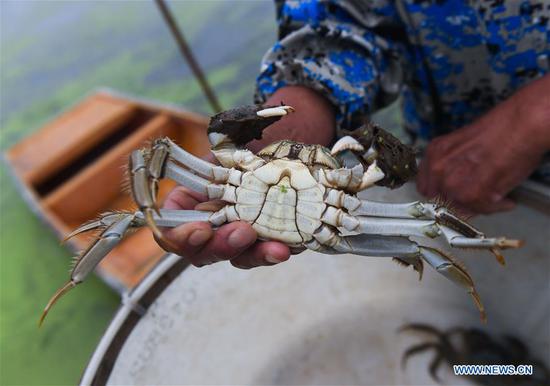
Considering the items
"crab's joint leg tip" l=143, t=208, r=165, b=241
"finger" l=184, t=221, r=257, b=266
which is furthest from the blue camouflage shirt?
"crab's joint leg tip" l=143, t=208, r=165, b=241

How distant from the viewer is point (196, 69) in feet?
11.1

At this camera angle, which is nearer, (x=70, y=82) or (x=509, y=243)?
(x=509, y=243)

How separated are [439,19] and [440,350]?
121 centimetres

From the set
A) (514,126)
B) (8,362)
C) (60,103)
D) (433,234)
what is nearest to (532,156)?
(514,126)

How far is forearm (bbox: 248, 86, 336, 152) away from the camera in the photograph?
139 centimetres

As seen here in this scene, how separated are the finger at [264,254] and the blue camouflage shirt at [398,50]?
1.87ft

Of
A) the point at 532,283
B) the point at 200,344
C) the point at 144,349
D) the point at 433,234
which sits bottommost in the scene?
the point at 532,283

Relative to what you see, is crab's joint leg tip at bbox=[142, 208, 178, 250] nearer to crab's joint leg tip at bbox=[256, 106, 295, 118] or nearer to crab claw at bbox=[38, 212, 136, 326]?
crab claw at bbox=[38, 212, 136, 326]

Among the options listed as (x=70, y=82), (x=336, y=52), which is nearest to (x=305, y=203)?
(x=336, y=52)

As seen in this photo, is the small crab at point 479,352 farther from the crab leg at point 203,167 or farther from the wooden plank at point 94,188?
the wooden plank at point 94,188

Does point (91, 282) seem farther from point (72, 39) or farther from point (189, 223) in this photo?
point (72, 39)

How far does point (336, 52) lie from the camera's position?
153 cm

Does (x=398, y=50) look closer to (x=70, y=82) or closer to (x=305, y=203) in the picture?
(x=305, y=203)

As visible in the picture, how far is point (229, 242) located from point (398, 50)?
3.24 ft
